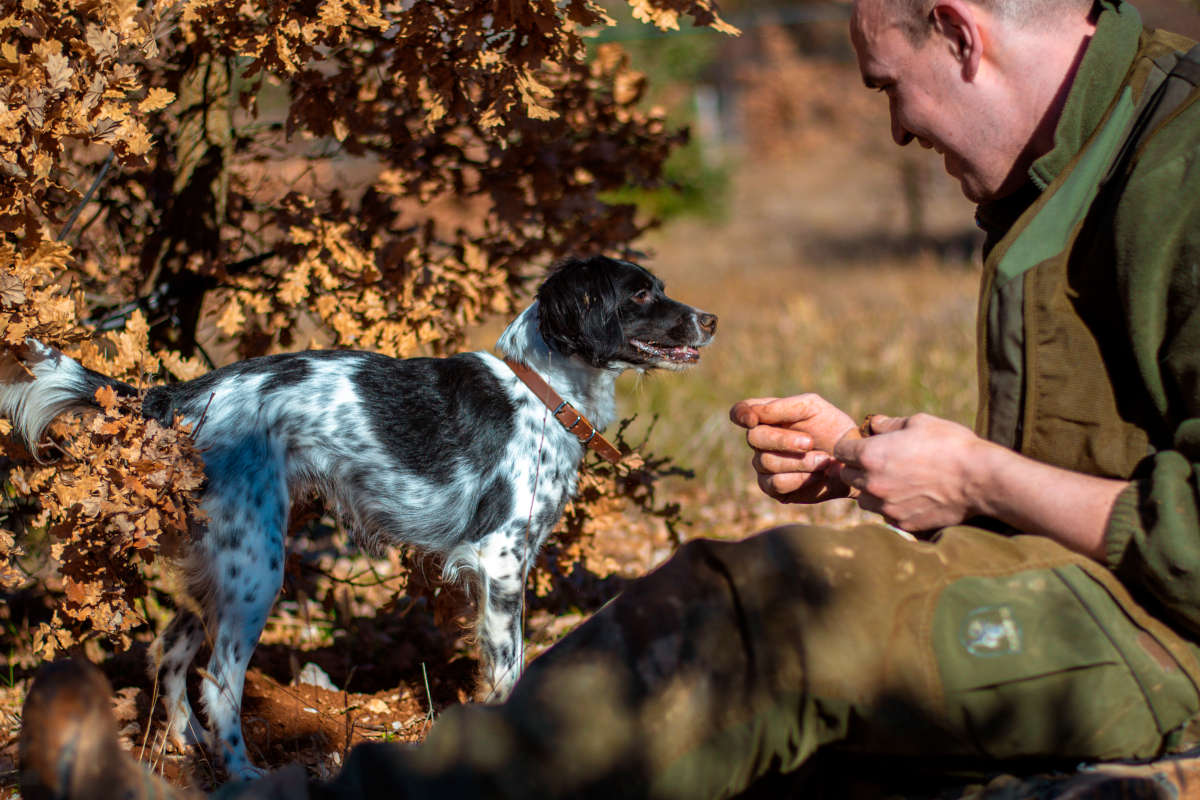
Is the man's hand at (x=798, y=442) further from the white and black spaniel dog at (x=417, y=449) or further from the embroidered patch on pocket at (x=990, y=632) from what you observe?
the white and black spaniel dog at (x=417, y=449)

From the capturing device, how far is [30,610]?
3.86m

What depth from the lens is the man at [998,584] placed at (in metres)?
1.75

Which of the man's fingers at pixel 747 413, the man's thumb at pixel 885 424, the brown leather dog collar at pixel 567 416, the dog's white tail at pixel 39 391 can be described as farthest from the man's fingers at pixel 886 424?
the dog's white tail at pixel 39 391

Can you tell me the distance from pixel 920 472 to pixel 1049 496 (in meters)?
0.22

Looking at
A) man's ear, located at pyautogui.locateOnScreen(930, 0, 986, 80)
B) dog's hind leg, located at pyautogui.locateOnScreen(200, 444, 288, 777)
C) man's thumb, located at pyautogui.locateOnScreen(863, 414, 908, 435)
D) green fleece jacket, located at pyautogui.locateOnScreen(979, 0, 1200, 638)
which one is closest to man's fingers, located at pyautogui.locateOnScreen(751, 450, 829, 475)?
man's thumb, located at pyautogui.locateOnScreen(863, 414, 908, 435)

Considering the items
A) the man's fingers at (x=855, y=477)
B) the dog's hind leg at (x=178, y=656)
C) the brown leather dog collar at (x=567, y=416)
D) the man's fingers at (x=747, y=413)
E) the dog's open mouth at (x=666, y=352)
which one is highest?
the man's fingers at (x=855, y=477)

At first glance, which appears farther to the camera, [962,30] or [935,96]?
[935,96]

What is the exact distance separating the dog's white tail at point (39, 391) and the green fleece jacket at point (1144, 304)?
2167mm

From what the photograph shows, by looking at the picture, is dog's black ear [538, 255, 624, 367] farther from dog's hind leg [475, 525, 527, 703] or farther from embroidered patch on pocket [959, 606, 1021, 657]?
embroidered patch on pocket [959, 606, 1021, 657]

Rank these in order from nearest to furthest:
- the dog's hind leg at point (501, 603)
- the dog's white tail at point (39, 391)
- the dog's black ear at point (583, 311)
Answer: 1. the dog's white tail at point (39, 391)
2. the dog's hind leg at point (501, 603)
3. the dog's black ear at point (583, 311)

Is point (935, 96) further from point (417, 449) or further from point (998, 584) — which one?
point (417, 449)

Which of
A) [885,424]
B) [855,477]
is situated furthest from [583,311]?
[855,477]

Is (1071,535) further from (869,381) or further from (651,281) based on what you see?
(869,381)

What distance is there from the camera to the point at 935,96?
2.39 meters
